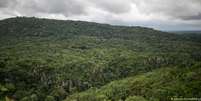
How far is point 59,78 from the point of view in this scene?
574ft

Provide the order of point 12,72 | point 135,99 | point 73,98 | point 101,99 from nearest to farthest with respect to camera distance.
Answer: point 135,99 → point 101,99 → point 73,98 → point 12,72

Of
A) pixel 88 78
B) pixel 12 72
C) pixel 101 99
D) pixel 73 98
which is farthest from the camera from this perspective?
pixel 88 78

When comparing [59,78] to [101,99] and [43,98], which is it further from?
[101,99]

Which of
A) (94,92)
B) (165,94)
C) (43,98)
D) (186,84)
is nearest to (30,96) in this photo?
(43,98)

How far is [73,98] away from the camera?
143 meters

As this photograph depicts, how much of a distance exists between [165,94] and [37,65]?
109145mm

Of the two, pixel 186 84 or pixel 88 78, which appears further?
pixel 88 78

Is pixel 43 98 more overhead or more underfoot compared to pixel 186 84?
more underfoot

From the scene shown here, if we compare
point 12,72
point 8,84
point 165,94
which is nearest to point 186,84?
point 165,94

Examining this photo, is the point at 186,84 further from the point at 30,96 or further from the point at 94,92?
the point at 30,96

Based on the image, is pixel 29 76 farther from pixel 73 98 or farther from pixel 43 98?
pixel 73 98

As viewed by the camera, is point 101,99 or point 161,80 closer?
point 101,99

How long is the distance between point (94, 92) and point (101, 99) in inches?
675

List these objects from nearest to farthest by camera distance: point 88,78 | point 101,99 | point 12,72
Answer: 1. point 101,99
2. point 12,72
3. point 88,78
